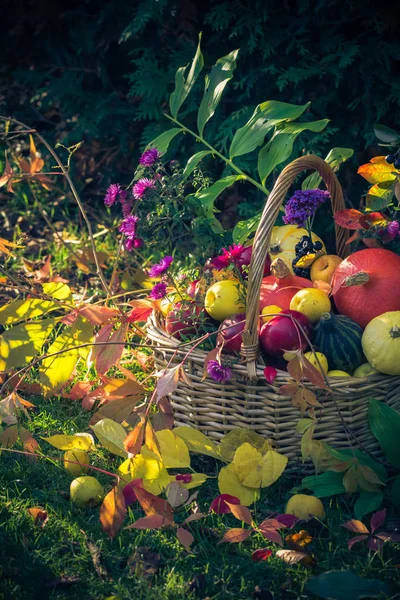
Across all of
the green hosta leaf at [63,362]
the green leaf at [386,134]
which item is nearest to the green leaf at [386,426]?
the green leaf at [386,134]

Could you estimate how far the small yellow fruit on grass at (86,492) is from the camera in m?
1.88

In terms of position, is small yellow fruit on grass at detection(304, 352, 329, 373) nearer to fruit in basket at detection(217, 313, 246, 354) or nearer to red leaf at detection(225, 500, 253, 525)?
fruit in basket at detection(217, 313, 246, 354)

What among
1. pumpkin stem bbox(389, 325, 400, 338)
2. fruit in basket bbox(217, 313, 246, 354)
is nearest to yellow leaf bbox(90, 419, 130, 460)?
fruit in basket bbox(217, 313, 246, 354)

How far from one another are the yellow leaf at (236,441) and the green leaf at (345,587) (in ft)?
1.50

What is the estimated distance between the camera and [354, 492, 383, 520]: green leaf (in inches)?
69.6

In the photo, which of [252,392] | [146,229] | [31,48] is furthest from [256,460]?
[31,48]

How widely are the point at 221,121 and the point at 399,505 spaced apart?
224 cm

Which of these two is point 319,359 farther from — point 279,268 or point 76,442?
point 76,442

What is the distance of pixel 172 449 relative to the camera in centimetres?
193

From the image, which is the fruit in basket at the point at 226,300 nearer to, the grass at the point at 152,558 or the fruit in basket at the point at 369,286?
the fruit in basket at the point at 369,286

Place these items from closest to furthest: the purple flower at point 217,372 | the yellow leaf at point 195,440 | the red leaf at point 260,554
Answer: the red leaf at point 260,554, the purple flower at point 217,372, the yellow leaf at point 195,440

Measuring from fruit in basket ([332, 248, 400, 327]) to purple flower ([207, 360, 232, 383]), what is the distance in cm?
45

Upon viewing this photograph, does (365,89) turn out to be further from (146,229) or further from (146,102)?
(146,229)

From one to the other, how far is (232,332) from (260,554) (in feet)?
2.06
